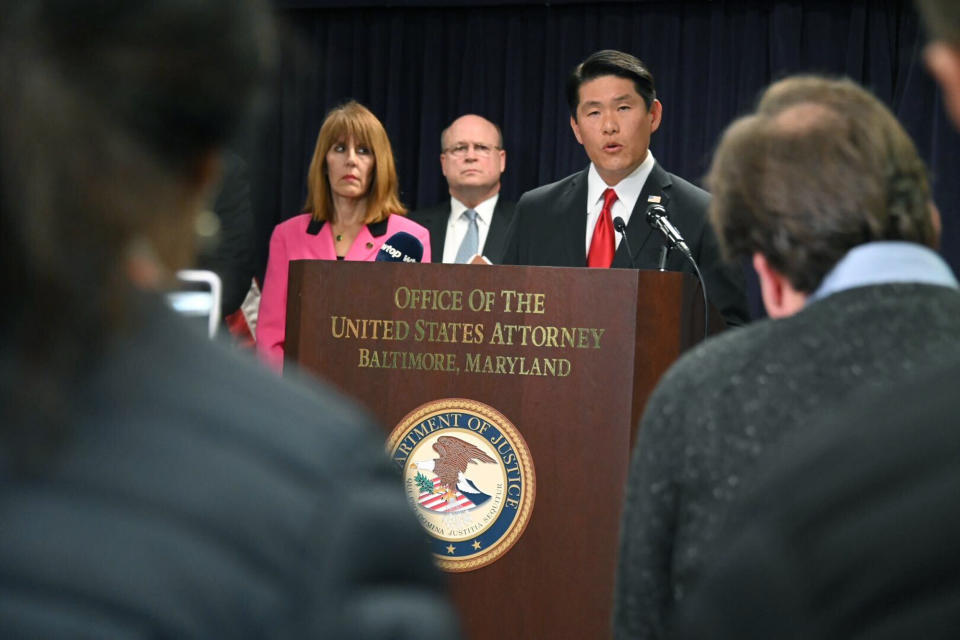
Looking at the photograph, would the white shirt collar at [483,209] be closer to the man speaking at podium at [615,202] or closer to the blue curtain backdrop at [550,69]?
the blue curtain backdrop at [550,69]

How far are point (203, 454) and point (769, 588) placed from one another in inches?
11.7

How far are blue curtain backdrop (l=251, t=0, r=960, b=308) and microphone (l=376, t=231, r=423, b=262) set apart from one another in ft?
11.5

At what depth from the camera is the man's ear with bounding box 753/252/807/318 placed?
1464 millimetres

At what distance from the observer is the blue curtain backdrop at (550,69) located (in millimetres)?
6383

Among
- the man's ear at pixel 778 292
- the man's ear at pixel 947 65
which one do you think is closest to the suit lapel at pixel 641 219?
the man's ear at pixel 778 292

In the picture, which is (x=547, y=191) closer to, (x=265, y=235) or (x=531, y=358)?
(x=531, y=358)

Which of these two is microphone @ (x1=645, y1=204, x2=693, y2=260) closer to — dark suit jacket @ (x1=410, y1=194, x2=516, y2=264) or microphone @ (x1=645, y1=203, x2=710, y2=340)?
microphone @ (x1=645, y1=203, x2=710, y2=340)

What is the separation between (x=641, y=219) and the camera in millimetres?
3623

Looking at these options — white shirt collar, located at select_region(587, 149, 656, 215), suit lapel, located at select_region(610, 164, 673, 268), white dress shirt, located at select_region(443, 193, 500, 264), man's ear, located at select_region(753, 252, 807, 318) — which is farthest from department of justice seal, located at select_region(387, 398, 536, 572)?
white dress shirt, located at select_region(443, 193, 500, 264)

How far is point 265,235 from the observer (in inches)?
283

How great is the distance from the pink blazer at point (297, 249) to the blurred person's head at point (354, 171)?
6 cm

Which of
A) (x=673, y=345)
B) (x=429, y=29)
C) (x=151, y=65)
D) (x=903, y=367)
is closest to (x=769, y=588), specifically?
(x=151, y=65)

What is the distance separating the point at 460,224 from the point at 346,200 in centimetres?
140

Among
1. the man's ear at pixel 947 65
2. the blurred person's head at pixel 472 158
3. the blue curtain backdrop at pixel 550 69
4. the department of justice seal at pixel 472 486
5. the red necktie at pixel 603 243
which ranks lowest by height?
the department of justice seal at pixel 472 486
